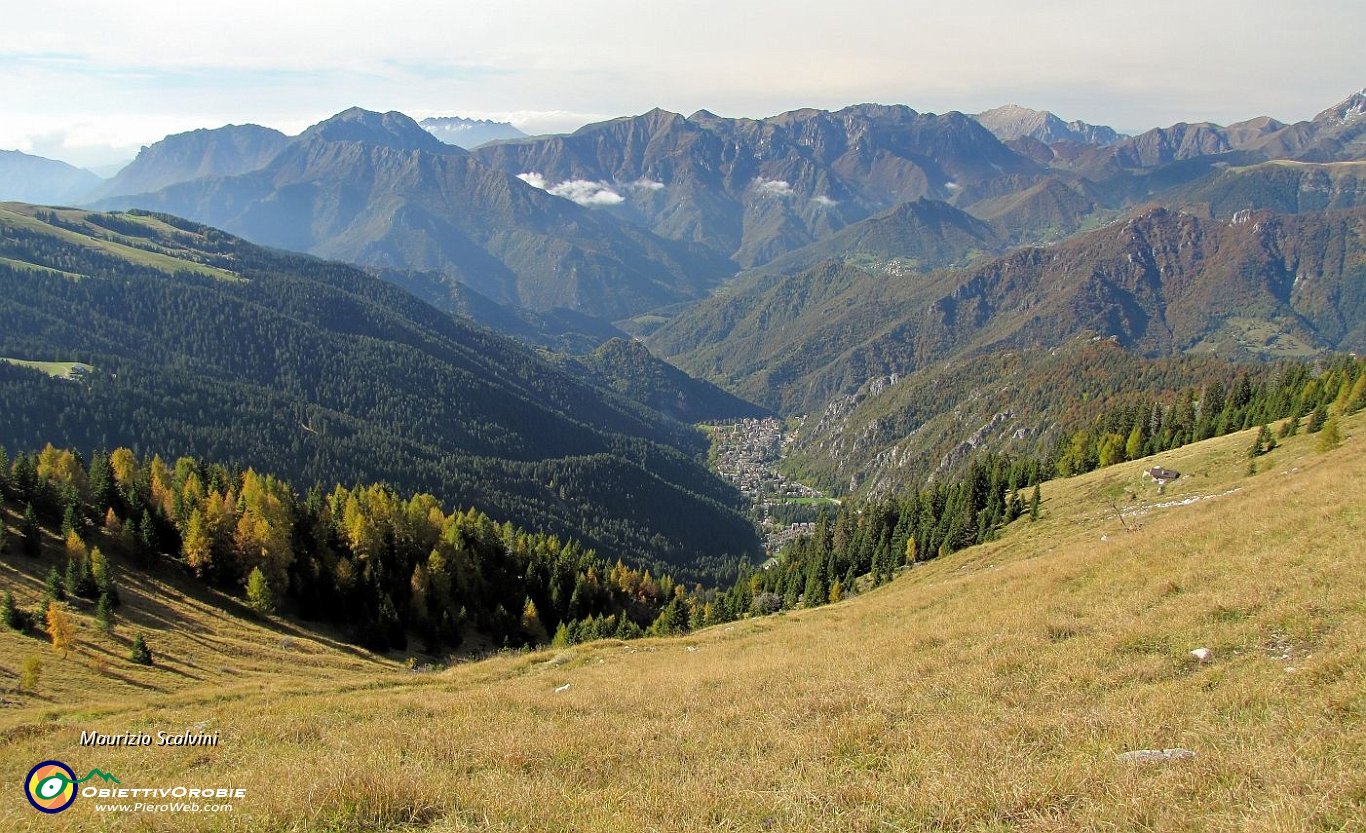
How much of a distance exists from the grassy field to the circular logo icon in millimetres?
463

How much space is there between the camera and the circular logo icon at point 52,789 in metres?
12.8

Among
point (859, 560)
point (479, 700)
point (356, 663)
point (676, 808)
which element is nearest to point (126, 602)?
point (356, 663)

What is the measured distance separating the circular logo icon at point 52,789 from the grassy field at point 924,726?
1.52 feet

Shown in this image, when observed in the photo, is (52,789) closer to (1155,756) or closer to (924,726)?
(924,726)

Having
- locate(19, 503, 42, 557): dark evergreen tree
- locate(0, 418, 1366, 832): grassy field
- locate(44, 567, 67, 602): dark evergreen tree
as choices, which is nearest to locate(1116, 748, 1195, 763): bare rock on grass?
locate(0, 418, 1366, 832): grassy field

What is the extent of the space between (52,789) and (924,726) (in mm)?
17887

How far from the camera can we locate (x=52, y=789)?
13.5 m

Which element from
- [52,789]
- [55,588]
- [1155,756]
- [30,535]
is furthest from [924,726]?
[30,535]

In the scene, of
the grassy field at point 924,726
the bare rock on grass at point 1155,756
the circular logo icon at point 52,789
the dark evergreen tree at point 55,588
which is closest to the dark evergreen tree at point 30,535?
the dark evergreen tree at point 55,588

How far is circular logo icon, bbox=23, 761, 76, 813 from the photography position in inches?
505

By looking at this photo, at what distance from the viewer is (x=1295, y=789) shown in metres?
9.06

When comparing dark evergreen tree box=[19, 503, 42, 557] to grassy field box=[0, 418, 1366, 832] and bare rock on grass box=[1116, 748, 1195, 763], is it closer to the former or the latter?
grassy field box=[0, 418, 1366, 832]

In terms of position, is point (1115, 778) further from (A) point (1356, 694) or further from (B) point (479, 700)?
(B) point (479, 700)

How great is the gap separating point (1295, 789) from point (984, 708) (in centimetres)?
703
